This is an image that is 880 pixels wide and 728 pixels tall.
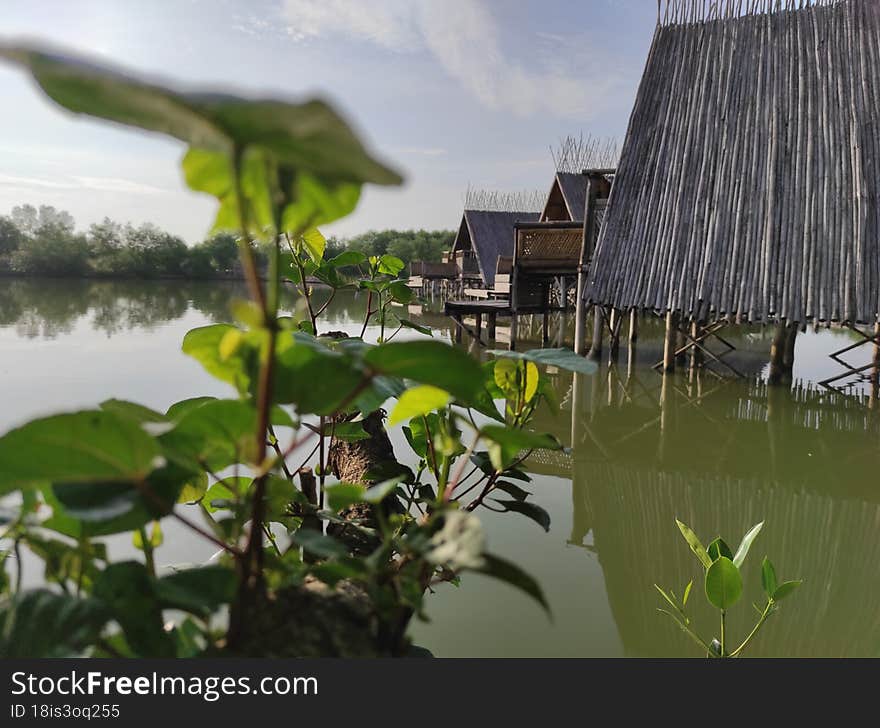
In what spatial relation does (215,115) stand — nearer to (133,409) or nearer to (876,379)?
(133,409)

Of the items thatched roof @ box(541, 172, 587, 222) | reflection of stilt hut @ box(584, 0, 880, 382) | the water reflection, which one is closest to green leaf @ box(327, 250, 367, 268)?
the water reflection

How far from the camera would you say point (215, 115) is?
314mm

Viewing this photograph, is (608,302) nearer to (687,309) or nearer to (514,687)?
(687,309)

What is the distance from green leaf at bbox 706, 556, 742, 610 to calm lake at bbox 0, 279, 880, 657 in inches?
12.5

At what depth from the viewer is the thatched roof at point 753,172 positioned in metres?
6.74

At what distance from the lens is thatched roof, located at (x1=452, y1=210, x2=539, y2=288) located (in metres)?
18.0

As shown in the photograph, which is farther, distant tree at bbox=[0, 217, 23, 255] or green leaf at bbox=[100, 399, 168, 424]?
distant tree at bbox=[0, 217, 23, 255]

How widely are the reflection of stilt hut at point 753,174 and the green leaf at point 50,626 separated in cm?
750

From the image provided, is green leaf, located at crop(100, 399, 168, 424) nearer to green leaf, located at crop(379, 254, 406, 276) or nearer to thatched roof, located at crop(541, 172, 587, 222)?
green leaf, located at crop(379, 254, 406, 276)

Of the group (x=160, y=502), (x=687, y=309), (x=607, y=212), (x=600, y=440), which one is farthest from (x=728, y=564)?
(x=607, y=212)

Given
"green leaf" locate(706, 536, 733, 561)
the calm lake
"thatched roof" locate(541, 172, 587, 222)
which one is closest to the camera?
"green leaf" locate(706, 536, 733, 561)

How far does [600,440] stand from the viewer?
5.20 metres

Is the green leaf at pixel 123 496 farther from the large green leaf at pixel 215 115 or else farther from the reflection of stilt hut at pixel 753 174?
the reflection of stilt hut at pixel 753 174

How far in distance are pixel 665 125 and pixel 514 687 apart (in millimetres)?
8805
